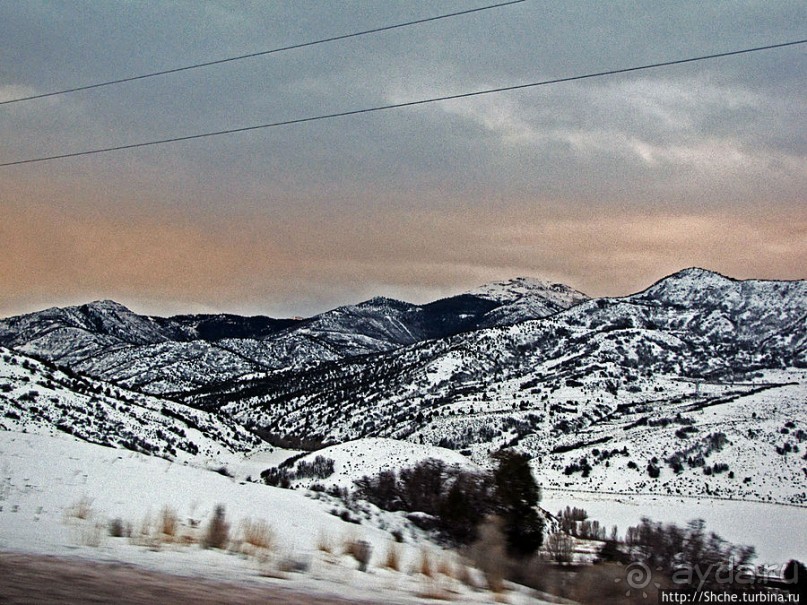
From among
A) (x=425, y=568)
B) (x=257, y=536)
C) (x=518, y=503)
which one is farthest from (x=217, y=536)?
(x=518, y=503)

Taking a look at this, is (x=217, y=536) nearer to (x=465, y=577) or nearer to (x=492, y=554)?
(x=465, y=577)

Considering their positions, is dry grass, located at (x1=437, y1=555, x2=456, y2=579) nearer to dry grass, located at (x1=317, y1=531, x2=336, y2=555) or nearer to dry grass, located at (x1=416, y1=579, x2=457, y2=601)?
dry grass, located at (x1=416, y1=579, x2=457, y2=601)

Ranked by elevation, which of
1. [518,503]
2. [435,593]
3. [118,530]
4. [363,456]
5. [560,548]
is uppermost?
[363,456]

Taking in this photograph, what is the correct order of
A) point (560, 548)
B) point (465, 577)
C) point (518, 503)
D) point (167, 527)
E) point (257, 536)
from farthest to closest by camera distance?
point (518, 503) < point (560, 548) < point (257, 536) < point (167, 527) < point (465, 577)

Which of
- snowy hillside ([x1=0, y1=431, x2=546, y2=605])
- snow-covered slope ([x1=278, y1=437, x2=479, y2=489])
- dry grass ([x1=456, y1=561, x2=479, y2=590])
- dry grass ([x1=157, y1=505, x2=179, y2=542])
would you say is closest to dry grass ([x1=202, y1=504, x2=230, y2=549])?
snowy hillside ([x1=0, y1=431, x2=546, y2=605])

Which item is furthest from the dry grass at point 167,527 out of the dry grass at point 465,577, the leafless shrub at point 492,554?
the leafless shrub at point 492,554

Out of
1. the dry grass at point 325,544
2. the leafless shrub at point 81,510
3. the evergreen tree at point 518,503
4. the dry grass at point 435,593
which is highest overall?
the evergreen tree at point 518,503

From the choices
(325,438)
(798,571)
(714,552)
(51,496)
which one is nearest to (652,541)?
(714,552)

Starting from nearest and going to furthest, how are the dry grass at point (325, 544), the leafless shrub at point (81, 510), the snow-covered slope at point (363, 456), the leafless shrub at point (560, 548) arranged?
the dry grass at point (325, 544) < the leafless shrub at point (81, 510) < the leafless shrub at point (560, 548) < the snow-covered slope at point (363, 456)

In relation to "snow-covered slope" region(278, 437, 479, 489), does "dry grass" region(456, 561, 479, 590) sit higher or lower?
lower

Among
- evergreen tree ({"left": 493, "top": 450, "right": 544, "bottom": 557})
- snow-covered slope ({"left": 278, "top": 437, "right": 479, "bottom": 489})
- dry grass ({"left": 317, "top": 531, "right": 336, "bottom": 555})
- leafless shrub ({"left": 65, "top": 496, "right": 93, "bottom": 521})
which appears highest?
snow-covered slope ({"left": 278, "top": 437, "right": 479, "bottom": 489})

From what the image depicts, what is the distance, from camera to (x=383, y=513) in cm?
1661

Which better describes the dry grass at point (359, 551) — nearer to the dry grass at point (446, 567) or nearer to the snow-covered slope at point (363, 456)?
the dry grass at point (446, 567)

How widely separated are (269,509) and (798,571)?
411 inches
